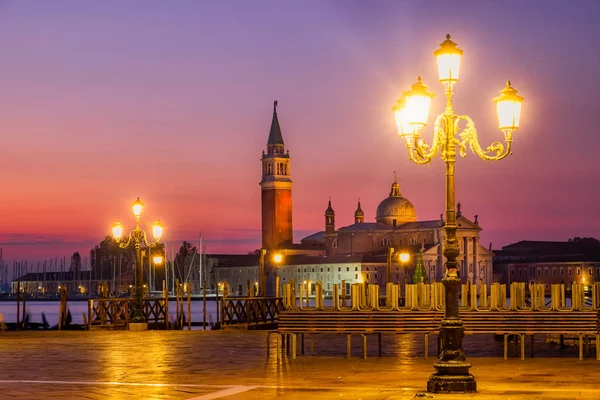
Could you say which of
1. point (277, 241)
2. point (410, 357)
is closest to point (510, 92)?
point (410, 357)

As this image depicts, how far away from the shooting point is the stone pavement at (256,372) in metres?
13.5

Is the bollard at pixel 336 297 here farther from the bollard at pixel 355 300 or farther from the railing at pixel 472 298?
the bollard at pixel 355 300

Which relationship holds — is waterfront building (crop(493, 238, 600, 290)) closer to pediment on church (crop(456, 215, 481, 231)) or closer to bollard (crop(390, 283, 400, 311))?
pediment on church (crop(456, 215, 481, 231))

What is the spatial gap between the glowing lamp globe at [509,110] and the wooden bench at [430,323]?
17.6ft

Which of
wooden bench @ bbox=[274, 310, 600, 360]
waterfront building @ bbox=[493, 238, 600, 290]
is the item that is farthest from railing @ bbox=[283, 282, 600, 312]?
waterfront building @ bbox=[493, 238, 600, 290]

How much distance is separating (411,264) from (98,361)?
140 metres

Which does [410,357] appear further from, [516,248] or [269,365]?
[516,248]

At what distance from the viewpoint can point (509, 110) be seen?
13617 millimetres

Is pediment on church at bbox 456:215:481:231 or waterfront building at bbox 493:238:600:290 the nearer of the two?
pediment on church at bbox 456:215:481:231

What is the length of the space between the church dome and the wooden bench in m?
140

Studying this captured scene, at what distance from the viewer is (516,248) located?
192250 millimetres

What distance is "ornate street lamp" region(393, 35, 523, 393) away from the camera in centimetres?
1308

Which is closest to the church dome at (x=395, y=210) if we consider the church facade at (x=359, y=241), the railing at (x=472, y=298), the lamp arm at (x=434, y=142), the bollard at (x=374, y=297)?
the church facade at (x=359, y=241)

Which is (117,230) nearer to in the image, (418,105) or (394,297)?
(394,297)
